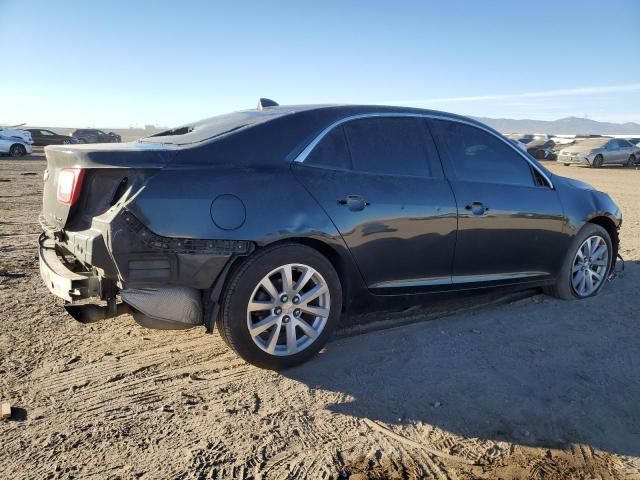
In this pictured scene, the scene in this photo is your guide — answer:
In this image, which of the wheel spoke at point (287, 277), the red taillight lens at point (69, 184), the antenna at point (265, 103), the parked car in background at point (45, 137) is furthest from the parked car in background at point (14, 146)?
the wheel spoke at point (287, 277)

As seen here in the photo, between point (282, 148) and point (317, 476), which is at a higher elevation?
point (282, 148)

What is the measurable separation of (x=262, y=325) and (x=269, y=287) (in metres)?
0.24

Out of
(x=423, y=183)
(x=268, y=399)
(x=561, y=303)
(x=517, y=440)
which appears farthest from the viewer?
(x=561, y=303)

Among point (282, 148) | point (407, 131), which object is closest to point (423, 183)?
point (407, 131)

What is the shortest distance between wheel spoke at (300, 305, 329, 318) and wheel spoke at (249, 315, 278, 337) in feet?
0.67

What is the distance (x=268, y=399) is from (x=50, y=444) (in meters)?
1.15

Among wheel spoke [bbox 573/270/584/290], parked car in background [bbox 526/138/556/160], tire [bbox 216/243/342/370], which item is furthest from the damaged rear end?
parked car in background [bbox 526/138/556/160]

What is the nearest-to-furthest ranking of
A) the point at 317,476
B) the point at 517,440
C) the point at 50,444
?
the point at 317,476, the point at 50,444, the point at 517,440

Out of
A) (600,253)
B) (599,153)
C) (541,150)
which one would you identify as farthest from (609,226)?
(541,150)

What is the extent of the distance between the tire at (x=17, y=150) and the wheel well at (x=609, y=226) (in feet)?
90.9

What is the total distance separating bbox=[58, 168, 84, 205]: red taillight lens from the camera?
10.5 feet

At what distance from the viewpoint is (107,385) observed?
329 cm

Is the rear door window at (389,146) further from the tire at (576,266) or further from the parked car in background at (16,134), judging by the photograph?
the parked car in background at (16,134)

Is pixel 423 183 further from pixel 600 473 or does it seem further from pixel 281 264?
pixel 600 473
